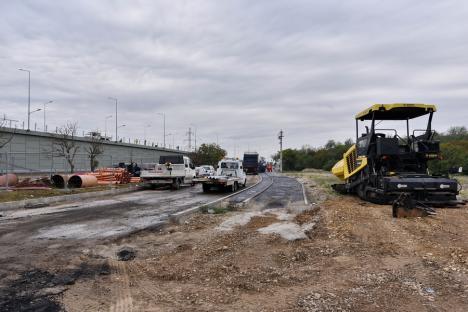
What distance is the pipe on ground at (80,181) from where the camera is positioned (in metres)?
25.5

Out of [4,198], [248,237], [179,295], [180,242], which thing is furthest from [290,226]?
[4,198]

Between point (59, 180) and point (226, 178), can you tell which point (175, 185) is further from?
point (59, 180)

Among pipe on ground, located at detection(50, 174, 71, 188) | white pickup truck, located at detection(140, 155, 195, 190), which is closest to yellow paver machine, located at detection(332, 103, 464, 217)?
white pickup truck, located at detection(140, 155, 195, 190)

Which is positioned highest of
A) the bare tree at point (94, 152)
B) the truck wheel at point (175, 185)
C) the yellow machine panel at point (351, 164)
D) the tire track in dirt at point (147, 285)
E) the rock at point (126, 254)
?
the bare tree at point (94, 152)

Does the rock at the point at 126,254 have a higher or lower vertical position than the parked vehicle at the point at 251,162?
lower

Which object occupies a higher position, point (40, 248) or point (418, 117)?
point (418, 117)

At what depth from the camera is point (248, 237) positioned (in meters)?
9.24

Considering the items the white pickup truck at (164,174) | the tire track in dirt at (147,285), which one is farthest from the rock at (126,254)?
the white pickup truck at (164,174)

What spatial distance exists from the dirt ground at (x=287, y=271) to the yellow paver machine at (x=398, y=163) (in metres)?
3.49

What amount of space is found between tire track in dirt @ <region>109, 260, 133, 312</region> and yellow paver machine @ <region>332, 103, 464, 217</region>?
824 cm

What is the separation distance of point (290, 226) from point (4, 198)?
13.2m

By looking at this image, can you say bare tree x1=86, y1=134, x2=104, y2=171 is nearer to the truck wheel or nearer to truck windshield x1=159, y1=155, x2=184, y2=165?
truck windshield x1=159, y1=155, x2=184, y2=165

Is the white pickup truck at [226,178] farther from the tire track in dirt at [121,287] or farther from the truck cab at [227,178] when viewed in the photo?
the tire track in dirt at [121,287]

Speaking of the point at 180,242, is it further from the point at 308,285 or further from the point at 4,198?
the point at 4,198
